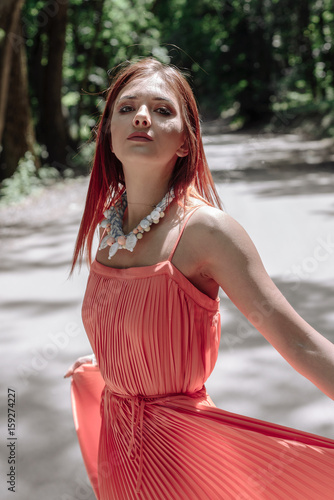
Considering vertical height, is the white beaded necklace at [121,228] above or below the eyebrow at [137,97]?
below

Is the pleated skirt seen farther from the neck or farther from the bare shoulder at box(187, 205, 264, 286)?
the neck

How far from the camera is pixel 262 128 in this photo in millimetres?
35625

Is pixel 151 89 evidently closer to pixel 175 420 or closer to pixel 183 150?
pixel 183 150

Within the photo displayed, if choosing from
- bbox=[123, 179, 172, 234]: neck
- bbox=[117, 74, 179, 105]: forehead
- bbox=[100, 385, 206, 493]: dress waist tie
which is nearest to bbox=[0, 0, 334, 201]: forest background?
bbox=[117, 74, 179, 105]: forehead

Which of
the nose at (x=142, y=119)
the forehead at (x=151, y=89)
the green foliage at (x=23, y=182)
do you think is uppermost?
the forehead at (x=151, y=89)

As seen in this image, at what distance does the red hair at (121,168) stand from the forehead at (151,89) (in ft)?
0.05

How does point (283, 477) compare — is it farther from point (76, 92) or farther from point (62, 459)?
point (76, 92)

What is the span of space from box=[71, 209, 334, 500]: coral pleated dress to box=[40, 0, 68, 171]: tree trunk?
15.9 meters

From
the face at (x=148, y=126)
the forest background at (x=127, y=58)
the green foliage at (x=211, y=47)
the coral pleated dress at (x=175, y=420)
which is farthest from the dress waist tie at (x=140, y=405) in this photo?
the green foliage at (x=211, y=47)

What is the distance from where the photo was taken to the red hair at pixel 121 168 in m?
1.83

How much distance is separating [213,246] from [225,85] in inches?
1445

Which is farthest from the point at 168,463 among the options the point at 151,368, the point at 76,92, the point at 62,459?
the point at 76,92

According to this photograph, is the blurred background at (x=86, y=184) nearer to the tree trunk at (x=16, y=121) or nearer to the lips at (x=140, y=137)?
the tree trunk at (x=16, y=121)

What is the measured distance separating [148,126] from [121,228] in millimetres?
358
